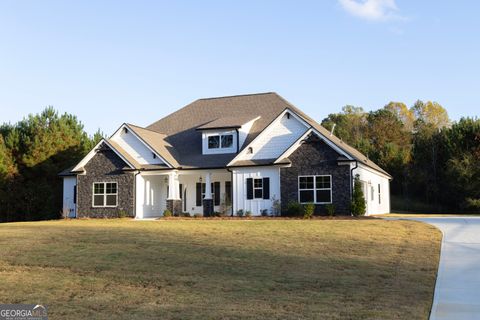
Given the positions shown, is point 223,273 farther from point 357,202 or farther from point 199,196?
point 199,196

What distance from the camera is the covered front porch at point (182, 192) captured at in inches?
1206

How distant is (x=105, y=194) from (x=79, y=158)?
1114 cm

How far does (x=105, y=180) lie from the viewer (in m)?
31.5

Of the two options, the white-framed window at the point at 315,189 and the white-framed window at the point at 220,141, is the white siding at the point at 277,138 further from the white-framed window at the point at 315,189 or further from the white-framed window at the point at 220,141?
the white-framed window at the point at 220,141

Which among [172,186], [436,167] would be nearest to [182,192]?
[172,186]

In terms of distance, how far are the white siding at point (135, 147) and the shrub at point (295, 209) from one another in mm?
8591

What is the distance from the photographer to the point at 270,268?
12102mm

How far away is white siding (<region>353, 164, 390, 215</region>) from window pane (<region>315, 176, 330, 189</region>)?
148 centimetres

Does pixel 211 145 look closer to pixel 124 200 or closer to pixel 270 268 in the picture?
pixel 124 200

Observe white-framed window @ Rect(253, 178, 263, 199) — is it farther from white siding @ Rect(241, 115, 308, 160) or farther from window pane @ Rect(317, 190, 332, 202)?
window pane @ Rect(317, 190, 332, 202)

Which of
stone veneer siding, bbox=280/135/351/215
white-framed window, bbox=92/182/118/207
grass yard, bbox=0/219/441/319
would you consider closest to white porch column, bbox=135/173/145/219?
white-framed window, bbox=92/182/118/207

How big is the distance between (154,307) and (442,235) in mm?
12650

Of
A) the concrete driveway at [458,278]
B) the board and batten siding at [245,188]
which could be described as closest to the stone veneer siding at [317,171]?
the board and batten siding at [245,188]

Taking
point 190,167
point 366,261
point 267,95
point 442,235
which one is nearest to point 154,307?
point 366,261
